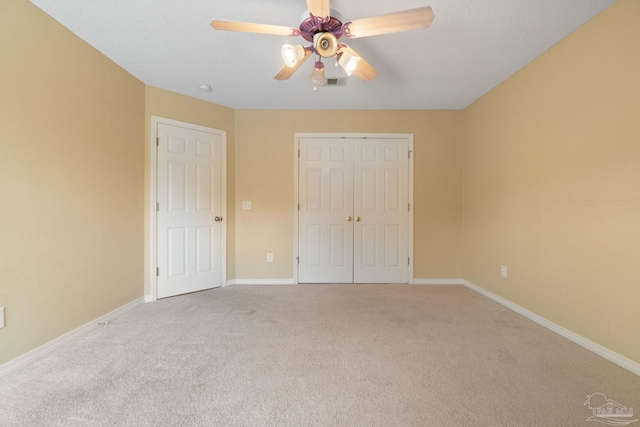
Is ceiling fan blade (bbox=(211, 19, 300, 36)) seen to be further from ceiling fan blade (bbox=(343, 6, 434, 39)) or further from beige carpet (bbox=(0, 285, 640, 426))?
beige carpet (bbox=(0, 285, 640, 426))

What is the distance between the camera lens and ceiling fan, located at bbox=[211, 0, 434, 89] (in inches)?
55.1

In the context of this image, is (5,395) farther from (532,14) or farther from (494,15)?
(532,14)

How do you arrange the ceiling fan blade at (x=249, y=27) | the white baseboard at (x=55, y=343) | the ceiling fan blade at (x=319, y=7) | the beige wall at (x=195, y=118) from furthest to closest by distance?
1. the beige wall at (x=195, y=118)
2. the white baseboard at (x=55, y=343)
3. the ceiling fan blade at (x=249, y=27)
4. the ceiling fan blade at (x=319, y=7)

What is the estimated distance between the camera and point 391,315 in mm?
2459

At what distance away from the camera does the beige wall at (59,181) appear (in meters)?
1.62

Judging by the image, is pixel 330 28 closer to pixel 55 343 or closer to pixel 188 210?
pixel 188 210

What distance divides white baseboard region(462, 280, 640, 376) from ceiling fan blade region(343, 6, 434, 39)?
2427 mm

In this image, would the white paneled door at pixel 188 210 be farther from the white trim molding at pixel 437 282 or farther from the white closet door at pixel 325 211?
the white trim molding at pixel 437 282

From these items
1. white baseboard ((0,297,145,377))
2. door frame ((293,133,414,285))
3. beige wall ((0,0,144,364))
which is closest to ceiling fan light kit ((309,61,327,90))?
door frame ((293,133,414,285))

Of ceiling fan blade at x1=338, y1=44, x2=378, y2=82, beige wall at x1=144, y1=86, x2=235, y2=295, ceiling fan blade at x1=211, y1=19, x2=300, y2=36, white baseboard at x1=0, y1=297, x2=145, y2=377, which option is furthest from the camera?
beige wall at x1=144, y1=86, x2=235, y2=295
